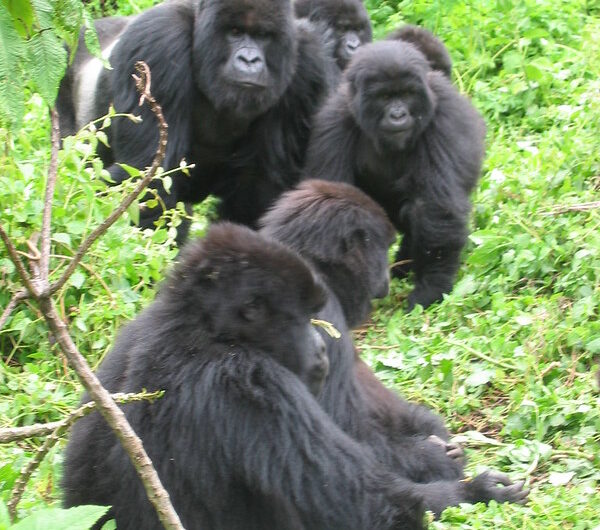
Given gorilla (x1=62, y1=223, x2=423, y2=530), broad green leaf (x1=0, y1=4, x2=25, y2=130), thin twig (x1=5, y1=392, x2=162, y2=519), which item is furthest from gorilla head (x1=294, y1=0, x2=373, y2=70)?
broad green leaf (x1=0, y1=4, x2=25, y2=130)

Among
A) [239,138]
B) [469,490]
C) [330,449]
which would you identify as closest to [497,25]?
[239,138]

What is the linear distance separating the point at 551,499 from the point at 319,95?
381 cm

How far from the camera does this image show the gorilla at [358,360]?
13.4 ft

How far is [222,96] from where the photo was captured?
21.3ft

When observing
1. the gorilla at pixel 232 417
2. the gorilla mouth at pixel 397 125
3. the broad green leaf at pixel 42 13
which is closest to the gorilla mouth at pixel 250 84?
the gorilla mouth at pixel 397 125

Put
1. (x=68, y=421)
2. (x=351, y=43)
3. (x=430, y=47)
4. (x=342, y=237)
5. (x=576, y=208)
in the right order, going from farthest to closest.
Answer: (x=351, y=43) → (x=430, y=47) → (x=576, y=208) → (x=342, y=237) → (x=68, y=421)

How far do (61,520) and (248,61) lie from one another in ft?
13.8

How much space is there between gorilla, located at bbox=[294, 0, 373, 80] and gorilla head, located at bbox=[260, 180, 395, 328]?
12.0 ft

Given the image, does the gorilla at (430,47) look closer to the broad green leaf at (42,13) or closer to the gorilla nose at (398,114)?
the gorilla nose at (398,114)

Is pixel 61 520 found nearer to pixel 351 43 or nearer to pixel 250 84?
pixel 250 84

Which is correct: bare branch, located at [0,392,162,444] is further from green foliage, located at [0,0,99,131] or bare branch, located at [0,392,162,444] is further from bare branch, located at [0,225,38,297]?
green foliage, located at [0,0,99,131]

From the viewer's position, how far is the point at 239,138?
6988mm

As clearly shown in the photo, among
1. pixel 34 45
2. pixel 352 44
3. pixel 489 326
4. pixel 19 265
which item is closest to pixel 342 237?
pixel 489 326

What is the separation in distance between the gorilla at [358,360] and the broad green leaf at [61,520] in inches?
62.8
